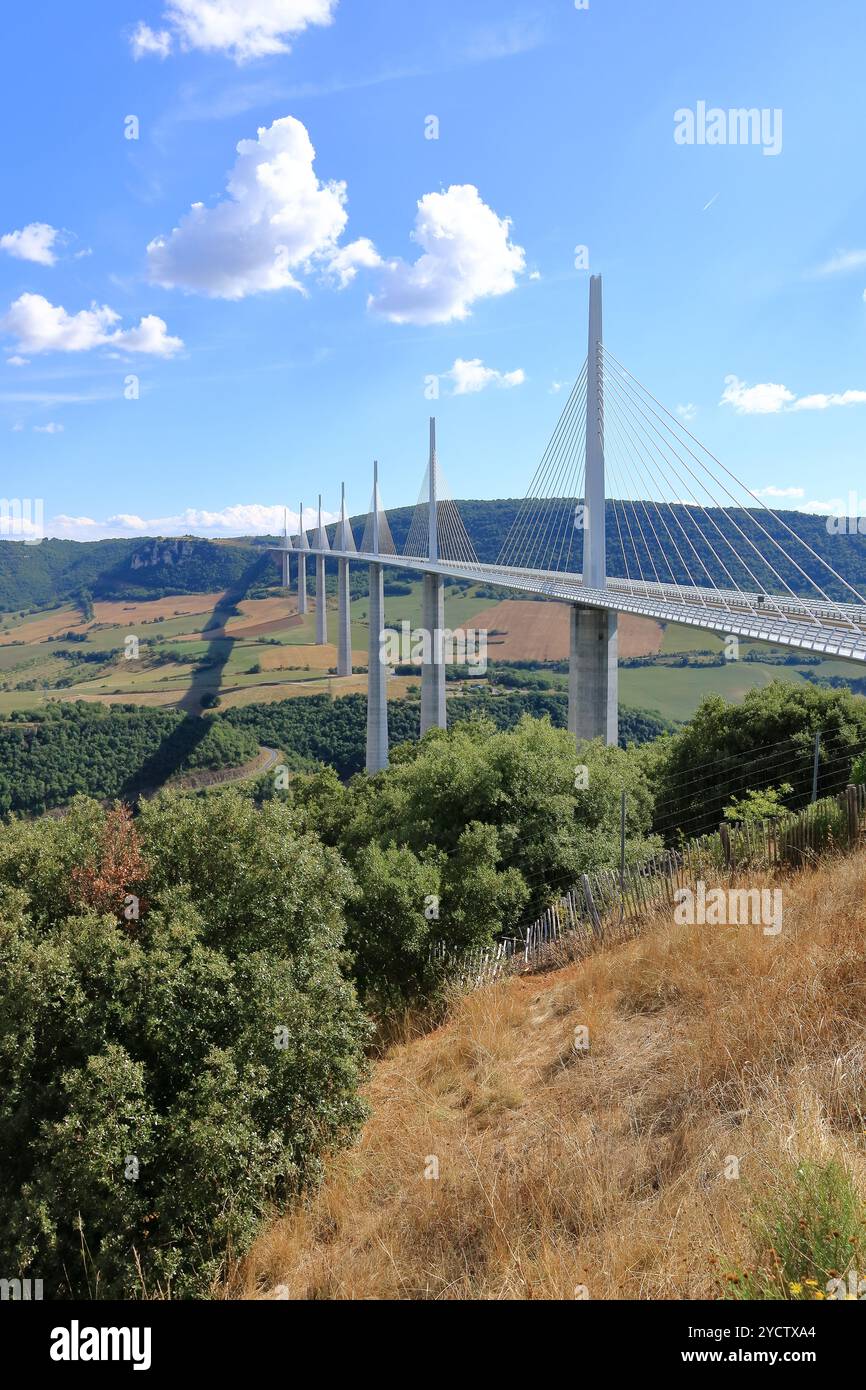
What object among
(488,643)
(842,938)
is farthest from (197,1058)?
(488,643)

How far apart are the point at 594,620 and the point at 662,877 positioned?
16072mm

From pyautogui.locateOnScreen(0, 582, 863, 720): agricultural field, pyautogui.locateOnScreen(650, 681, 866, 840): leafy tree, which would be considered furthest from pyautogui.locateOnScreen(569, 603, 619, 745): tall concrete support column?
pyautogui.locateOnScreen(0, 582, 863, 720): agricultural field

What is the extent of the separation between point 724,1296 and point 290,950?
503cm

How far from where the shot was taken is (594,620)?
24922 mm

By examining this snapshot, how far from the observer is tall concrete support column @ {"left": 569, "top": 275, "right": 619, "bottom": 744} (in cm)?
2498

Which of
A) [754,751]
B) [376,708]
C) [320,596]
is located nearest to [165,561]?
[320,596]

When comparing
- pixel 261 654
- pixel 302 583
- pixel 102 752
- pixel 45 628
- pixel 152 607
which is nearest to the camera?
pixel 102 752

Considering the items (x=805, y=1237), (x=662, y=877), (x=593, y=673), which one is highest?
(x=593, y=673)

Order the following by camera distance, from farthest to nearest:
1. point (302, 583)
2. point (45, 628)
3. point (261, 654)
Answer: point (45, 628) → point (302, 583) → point (261, 654)

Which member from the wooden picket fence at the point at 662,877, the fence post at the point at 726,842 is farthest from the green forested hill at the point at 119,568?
the fence post at the point at 726,842

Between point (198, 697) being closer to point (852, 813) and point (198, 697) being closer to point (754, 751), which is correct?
point (754, 751)

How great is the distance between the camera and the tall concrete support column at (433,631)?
46.1m

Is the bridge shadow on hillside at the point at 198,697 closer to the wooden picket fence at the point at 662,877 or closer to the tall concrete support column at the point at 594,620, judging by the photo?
the tall concrete support column at the point at 594,620

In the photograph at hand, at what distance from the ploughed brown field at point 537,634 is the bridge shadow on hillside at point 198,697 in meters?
32.2
